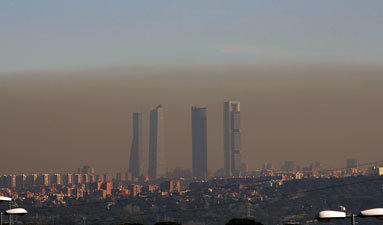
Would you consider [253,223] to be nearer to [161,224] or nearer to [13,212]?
[161,224]

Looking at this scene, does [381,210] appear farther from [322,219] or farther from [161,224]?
[161,224]

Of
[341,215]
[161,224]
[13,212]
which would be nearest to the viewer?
[341,215]

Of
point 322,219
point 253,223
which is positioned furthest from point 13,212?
point 253,223

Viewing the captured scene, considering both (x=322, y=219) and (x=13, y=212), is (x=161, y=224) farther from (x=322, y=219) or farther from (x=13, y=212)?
(x=322, y=219)

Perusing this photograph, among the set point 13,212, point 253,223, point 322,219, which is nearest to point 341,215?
point 322,219

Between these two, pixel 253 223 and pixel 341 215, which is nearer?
pixel 341 215

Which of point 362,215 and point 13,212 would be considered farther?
point 13,212

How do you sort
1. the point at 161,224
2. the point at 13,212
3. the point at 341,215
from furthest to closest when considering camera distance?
the point at 161,224 < the point at 13,212 < the point at 341,215

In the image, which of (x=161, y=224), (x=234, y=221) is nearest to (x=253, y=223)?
(x=234, y=221)

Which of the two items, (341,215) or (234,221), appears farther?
(234,221)
